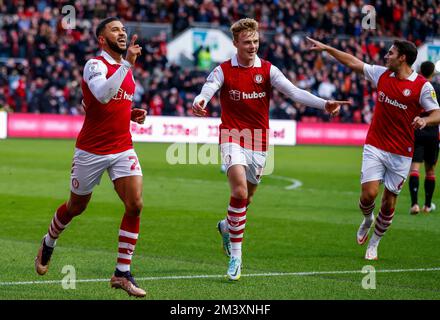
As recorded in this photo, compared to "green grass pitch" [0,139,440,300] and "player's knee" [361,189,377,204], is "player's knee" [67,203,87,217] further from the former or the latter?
"player's knee" [361,189,377,204]

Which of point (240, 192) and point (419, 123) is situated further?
point (419, 123)

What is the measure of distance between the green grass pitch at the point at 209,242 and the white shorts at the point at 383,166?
100cm

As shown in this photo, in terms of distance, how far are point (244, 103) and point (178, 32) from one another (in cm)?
3480

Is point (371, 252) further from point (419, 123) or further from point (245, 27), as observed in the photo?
point (245, 27)

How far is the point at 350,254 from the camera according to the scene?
40.3 feet

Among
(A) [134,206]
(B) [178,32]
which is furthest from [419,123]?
(B) [178,32]

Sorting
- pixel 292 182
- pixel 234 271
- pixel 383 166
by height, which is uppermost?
pixel 383 166

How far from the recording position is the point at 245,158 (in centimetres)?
1073

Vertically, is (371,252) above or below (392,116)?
below

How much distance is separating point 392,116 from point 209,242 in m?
3.09

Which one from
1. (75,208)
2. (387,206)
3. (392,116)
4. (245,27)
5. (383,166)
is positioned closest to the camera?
(75,208)

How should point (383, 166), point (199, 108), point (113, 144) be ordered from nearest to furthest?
point (113, 144), point (199, 108), point (383, 166)

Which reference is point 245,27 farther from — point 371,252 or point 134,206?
point 371,252
